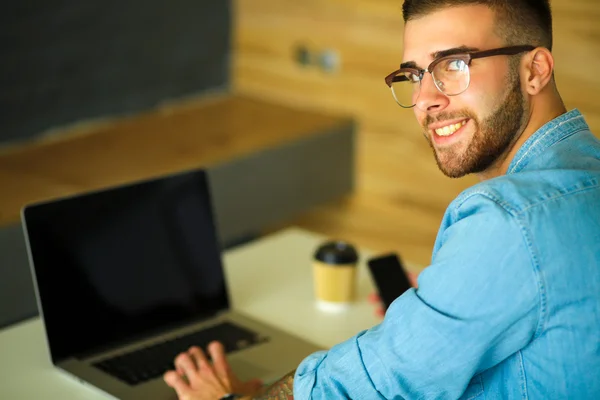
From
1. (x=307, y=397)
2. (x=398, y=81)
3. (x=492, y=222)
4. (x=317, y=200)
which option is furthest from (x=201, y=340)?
(x=317, y=200)

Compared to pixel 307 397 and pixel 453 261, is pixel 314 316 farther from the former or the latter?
pixel 453 261

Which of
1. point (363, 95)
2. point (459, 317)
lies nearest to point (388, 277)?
point (459, 317)

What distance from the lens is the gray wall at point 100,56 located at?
273 cm

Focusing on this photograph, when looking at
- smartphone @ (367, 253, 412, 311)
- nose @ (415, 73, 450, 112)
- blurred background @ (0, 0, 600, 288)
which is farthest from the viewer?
blurred background @ (0, 0, 600, 288)

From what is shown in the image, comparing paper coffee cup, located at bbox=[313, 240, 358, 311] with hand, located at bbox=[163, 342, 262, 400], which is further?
paper coffee cup, located at bbox=[313, 240, 358, 311]

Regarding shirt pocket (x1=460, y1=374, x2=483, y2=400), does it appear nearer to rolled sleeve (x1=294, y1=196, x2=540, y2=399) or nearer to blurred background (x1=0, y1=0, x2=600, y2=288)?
rolled sleeve (x1=294, y1=196, x2=540, y2=399)

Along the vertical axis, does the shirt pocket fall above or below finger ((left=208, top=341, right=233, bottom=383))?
above

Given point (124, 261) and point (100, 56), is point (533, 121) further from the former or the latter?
point (100, 56)

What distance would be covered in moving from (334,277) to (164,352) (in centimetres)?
Answer: 36

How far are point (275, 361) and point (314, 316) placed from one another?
7.5 inches

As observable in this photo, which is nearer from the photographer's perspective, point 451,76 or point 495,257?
point 495,257

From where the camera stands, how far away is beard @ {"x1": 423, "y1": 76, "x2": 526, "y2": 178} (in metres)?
1.22

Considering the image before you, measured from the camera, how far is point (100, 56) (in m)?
2.96

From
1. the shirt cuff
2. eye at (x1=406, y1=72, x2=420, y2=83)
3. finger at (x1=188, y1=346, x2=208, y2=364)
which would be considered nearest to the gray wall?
finger at (x1=188, y1=346, x2=208, y2=364)
